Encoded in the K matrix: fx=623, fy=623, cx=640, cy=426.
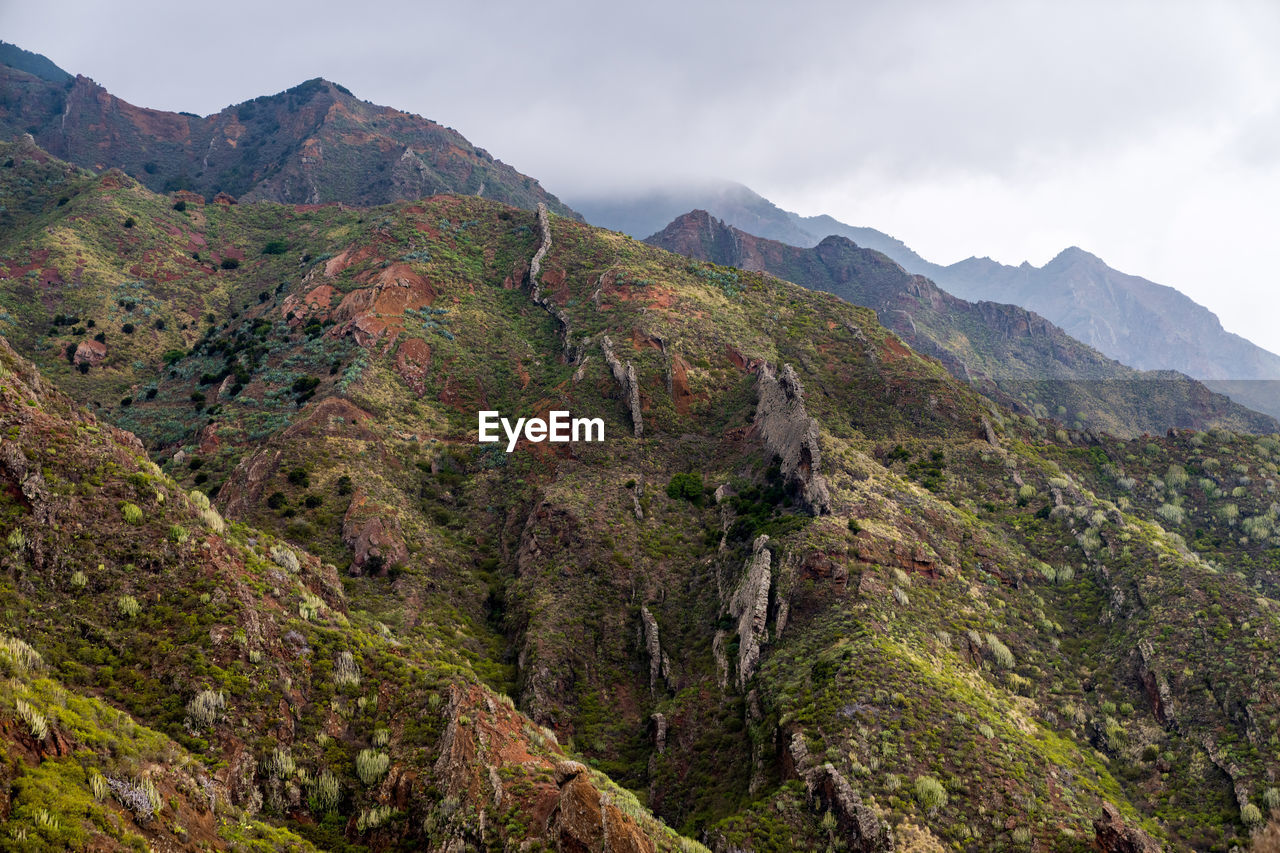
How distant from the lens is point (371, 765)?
2259 centimetres

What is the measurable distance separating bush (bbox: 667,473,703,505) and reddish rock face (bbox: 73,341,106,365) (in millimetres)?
73268

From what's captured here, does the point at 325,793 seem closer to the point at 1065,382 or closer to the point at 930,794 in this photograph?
the point at 930,794

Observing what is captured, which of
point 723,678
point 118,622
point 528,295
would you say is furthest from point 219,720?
point 528,295

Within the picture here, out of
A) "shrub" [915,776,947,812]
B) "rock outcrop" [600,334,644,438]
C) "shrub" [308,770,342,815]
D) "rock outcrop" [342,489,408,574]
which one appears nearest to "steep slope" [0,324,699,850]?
"shrub" [308,770,342,815]

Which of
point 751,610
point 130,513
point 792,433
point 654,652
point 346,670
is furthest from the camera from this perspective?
point 792,433

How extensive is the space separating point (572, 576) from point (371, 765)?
2890 centimetres

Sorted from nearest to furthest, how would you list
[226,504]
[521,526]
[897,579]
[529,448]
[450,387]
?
1. [897,579]
2. [226,504]
3. [521,526]
4. [529,448]
5. [450,387]

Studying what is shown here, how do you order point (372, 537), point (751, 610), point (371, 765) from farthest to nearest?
point (372, 537) → point (751, 610) → point (371, 765)

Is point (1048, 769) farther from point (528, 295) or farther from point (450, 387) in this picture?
point (528, 295)

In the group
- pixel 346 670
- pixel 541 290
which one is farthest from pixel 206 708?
pixel 541 290

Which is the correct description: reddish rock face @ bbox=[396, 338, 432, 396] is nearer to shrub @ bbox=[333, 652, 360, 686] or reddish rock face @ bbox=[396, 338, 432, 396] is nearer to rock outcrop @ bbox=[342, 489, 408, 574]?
rock outcrop @ bbox=[342, 489, 408, 574]

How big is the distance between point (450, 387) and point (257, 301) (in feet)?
147

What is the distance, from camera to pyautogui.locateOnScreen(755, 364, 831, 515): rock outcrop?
52.4 metres

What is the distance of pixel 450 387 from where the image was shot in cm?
7388
